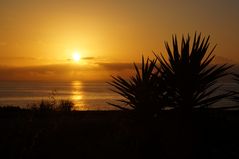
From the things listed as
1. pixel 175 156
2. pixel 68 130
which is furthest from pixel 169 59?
pixel 68 130

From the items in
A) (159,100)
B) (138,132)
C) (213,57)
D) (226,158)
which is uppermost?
(213,57)

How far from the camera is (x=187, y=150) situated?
7.57m

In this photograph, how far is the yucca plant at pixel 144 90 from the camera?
8406mm

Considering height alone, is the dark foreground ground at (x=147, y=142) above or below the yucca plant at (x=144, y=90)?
below

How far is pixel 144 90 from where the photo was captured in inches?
346

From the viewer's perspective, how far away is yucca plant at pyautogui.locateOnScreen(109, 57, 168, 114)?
8.41m

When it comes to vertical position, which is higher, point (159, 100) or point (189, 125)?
point (159, 100)

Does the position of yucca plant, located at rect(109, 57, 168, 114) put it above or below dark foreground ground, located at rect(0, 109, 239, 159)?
above

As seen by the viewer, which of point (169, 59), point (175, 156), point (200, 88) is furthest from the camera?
Result: point (169, 59)

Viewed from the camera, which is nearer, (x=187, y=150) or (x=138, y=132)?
(x=187, y=150)

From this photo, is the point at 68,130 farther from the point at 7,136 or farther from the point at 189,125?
the point at 189,125

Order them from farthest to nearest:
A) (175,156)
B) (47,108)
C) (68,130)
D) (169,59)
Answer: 1. (47,108)
2. (68,130)
3. (169,59)
4. (175,156)

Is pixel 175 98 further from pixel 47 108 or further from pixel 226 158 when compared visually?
pixel 47 108

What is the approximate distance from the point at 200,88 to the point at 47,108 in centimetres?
1110
